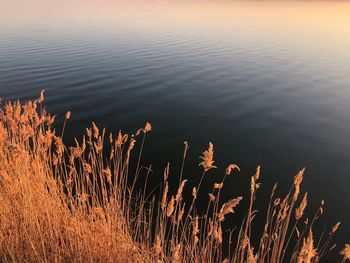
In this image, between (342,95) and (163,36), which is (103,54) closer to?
(163,36)

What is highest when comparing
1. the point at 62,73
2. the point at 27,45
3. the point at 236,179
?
the point at 27,45

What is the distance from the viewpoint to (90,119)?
9969mm

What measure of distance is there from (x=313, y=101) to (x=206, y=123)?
471cm

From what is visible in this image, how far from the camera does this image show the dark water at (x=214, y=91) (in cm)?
766

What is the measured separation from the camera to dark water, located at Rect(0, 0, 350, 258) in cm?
766

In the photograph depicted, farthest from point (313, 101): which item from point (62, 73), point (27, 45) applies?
point (27, 45)

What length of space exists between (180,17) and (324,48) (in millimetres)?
18415

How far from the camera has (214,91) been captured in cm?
1260

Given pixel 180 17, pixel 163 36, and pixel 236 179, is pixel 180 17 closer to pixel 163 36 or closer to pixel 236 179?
pixel 163 36

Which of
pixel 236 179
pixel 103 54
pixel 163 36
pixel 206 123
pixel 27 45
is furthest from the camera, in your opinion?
pixel 163 36

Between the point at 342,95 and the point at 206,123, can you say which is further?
the point at 342,95

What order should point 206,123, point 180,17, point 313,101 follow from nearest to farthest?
point 206,123 < point 313,101 < point 180,17

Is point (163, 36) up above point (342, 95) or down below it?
above

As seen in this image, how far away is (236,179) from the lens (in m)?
6.98
